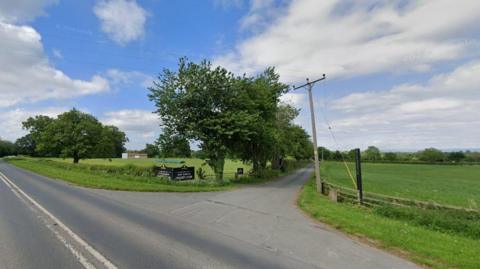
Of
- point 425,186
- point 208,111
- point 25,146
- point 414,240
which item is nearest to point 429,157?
point 425,186

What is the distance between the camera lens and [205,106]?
23.8 m

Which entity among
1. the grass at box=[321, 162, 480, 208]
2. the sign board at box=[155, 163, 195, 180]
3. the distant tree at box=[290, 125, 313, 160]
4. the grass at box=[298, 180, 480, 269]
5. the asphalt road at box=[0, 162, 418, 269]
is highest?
the distant tree at box=[290, 125, 313, 160]

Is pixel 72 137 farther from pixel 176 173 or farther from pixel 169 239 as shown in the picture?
pixel 169 239

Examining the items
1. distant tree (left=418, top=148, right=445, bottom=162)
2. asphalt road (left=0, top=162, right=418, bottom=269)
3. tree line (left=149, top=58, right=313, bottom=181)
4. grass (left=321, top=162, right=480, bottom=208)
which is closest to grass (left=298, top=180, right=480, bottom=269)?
asphalt road (left=0, top=162, right=418, bottom=269)

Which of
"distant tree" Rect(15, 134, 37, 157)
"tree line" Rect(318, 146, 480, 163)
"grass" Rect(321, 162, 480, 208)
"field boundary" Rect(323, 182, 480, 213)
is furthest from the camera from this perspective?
"distant tree" Rect(15, 134, 37, 157)

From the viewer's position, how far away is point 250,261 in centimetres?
589

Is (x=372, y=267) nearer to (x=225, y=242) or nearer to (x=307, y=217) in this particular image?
(x=225, y=242)

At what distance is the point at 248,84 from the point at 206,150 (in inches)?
280

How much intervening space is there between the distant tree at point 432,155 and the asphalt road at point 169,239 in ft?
361

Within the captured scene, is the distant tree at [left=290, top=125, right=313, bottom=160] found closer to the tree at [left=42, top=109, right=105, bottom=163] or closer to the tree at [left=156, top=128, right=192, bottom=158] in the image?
the tree at [left=156, top=128, right=192, bottom=158]

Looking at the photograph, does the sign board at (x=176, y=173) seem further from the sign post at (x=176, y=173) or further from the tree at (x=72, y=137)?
the tree at (x=72, y=137)

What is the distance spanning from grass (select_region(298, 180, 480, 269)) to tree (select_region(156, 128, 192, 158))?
1529 centimetres

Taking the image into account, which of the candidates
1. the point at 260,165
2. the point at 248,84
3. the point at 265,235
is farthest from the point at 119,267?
the point at 260,165

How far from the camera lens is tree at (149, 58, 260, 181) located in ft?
75.4
